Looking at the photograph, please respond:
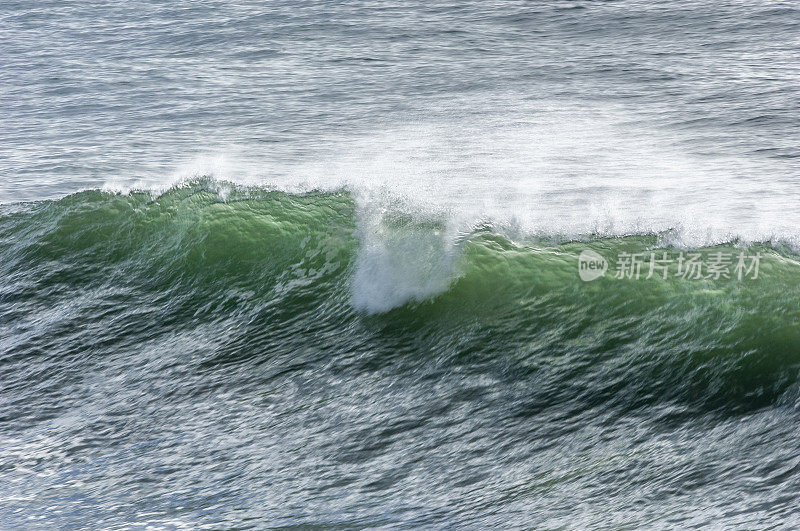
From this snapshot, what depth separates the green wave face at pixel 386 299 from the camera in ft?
21.3

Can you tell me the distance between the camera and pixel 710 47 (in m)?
17.3

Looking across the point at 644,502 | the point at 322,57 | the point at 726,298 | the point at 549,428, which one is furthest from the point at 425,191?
the point at 322,57

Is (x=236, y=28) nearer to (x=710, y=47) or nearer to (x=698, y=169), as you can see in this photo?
(x=710, y=47)

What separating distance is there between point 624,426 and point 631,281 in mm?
1895

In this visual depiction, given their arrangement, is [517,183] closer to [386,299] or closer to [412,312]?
[386,299]

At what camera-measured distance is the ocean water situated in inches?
218

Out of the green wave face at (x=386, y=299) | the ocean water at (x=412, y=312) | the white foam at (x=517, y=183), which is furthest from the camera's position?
the white foam at (x=517, y=183)

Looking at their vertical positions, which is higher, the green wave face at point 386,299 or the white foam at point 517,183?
the white foam at point 517,183

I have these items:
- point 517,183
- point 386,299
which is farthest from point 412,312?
point 517,183

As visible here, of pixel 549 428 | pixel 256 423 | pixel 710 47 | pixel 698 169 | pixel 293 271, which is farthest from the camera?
pixel 710 47

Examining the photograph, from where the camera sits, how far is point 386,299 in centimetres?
782

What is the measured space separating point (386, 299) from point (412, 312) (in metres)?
0.35

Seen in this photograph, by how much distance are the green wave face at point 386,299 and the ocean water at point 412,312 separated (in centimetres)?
3

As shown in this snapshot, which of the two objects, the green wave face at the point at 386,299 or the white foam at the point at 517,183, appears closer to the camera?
the green wave face at the point at 386,299
